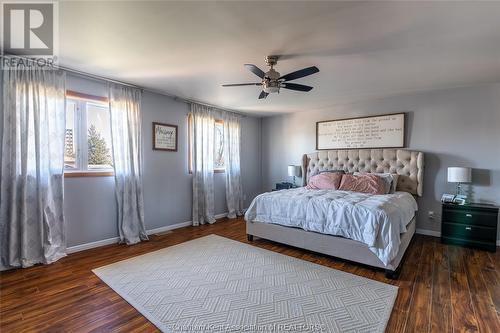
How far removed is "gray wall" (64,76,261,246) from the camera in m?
3.35

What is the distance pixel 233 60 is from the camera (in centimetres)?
283

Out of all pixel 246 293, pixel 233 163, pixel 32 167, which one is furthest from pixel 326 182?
pixel 32 167

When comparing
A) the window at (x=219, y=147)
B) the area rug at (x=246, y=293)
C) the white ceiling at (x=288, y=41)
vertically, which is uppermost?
the white ceiling at (x=288, y=41)

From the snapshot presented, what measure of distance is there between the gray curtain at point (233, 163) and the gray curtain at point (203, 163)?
47 cm

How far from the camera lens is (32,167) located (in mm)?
2926

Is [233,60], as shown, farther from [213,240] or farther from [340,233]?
[213,240]

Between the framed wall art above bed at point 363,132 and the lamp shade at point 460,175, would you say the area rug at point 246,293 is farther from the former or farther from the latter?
the framed wall art above bed at point 363,132

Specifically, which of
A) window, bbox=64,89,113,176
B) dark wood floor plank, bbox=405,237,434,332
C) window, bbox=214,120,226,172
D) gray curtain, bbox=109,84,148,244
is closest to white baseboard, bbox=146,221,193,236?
gray curtain, bbox=109,84,148,244

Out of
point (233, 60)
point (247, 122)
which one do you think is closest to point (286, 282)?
point (233, 60)

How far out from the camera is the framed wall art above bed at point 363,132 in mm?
4395

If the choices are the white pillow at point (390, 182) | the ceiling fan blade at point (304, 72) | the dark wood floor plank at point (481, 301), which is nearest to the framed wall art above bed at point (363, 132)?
the white pillow at point (390, 182)

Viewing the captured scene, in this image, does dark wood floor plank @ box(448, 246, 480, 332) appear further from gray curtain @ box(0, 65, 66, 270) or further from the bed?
gray curtain @ box(0, 65, 66, 270)

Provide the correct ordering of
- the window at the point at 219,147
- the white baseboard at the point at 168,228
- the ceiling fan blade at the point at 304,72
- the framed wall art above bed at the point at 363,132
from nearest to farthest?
the ceiling fan blade at the point at 304,72, the white baseboard at the point at 168,228, the framed wall art above bed at the point at 363,132, the window at the point at 219,147

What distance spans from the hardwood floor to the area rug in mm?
137
